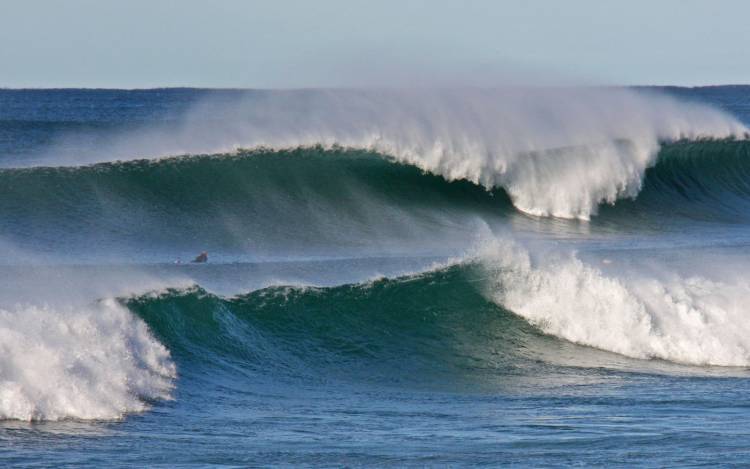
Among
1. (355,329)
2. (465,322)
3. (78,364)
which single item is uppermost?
(465,322)

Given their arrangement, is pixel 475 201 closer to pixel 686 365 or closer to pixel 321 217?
pixel 321 217

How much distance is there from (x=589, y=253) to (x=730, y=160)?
9.88m

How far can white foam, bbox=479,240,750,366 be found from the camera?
44.9 feet

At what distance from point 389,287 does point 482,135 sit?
9.09 meters

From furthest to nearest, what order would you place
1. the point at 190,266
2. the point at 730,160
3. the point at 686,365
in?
the point at 730,160 < the point at 190,266 < the point at 686,365

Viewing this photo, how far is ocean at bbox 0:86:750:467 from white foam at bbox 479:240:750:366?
3 centimetres

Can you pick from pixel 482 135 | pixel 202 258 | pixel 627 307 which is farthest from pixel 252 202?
pixel 627 307

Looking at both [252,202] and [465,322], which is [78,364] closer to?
[465,322]

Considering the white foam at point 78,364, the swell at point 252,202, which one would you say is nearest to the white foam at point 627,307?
the white foam at point 78,364

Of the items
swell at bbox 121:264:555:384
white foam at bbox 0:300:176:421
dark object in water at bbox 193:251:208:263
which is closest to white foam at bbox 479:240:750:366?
swell at bbox 121:264:555:384

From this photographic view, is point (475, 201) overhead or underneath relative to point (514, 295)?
overhead

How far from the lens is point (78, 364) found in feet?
33.3

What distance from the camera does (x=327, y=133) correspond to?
937 inches

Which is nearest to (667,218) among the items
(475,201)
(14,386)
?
(475,201)
